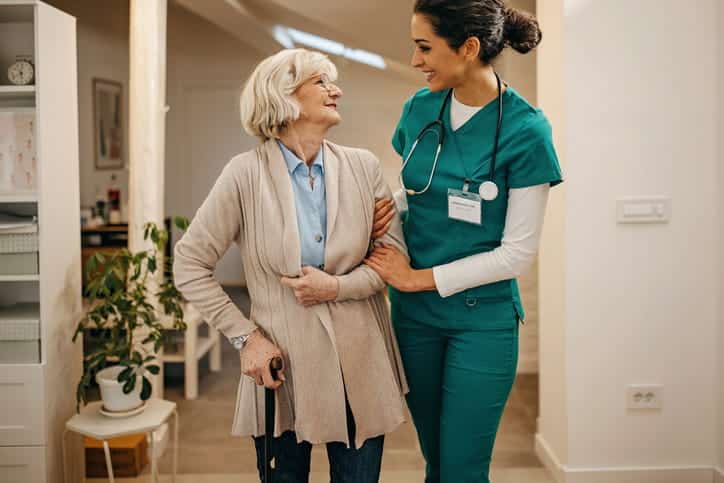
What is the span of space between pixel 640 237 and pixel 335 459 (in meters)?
1.70

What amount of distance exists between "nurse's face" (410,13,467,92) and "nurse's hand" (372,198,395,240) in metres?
0.33

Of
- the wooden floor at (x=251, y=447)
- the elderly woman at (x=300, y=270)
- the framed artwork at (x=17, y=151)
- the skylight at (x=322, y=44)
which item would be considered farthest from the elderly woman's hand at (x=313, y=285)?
the skylight at (x=322, y=44)

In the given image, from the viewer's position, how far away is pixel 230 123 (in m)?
7.99

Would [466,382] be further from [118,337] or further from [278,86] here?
[118,337]

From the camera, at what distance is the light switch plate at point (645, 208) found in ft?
9.66

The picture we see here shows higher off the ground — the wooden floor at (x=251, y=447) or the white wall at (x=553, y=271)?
the white wall at (x=553, y=271)

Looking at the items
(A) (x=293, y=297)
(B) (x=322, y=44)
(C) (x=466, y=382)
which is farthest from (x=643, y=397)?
(B) (x=322, y=44)

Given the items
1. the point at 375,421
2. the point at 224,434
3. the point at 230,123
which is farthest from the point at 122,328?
the point at 230,123

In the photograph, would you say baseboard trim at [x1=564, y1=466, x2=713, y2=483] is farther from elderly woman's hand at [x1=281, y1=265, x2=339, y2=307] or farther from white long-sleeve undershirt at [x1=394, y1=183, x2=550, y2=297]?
elderly woman's hand at [x1=281, y1=265, x2=339, y2=307]

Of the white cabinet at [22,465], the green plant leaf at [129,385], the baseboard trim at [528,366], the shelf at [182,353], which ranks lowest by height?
the baseboard trim at [528,366]

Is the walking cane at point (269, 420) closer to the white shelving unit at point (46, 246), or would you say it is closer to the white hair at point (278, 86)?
the white hair at point (278, 86)

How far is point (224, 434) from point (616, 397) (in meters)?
1.94

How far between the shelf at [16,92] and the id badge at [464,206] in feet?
5.31

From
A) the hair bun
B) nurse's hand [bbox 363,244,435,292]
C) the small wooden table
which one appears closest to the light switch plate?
the hair bun
